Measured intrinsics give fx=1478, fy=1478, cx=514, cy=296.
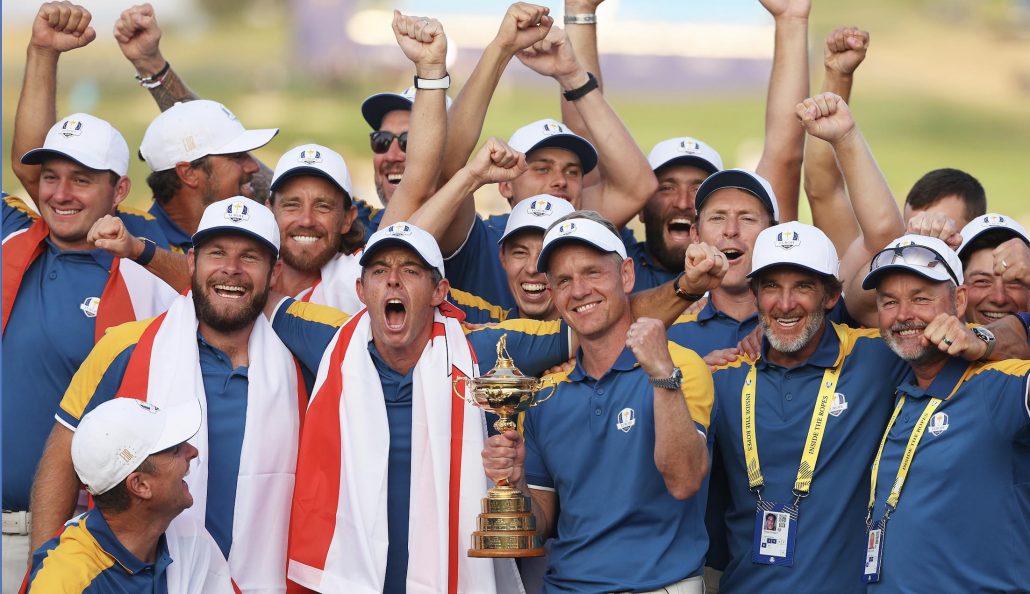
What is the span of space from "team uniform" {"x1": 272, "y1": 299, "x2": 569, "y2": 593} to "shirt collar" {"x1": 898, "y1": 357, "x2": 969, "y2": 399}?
124 cm

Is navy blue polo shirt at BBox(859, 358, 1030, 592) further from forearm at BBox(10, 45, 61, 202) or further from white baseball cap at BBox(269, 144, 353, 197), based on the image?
forearm at BBox(10, 45, 61, 202)

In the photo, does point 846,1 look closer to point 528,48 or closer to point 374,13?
point 374,13

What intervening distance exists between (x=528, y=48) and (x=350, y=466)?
2077 mm

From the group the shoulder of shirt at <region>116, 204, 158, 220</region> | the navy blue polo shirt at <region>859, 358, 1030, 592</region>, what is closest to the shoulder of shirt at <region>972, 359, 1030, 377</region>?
the navy blue polo shirt at <region>859, 358, 1030, 592</region>

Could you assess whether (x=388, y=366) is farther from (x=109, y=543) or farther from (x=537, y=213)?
(x=109, y=543)

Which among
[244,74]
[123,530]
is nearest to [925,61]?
[244,74]

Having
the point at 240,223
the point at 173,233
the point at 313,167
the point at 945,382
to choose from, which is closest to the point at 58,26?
the point at 173,233

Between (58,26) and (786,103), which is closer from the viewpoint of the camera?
(58,26)

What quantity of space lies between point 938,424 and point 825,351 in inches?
19.8

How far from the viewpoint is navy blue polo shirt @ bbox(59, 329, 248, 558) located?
16.9ft

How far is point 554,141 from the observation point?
637 centimetres

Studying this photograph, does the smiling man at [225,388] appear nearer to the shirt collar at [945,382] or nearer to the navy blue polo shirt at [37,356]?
the navy blue polo shirt at [37,356]

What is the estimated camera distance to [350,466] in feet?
16.8

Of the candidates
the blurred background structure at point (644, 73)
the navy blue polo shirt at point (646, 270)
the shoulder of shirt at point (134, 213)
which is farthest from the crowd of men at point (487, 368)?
the blurred background structure at point (644, 73)
